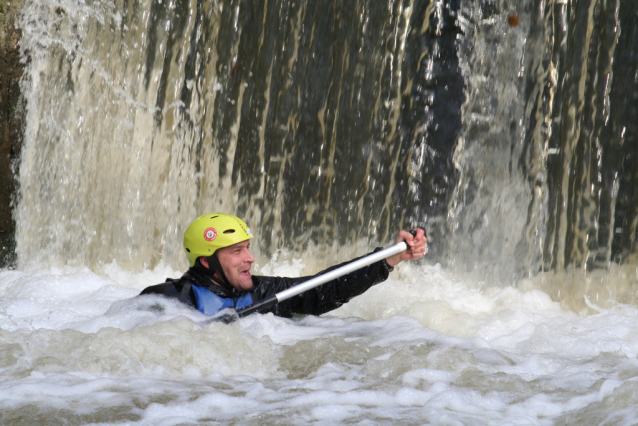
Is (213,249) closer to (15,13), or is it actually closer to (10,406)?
(10,406)

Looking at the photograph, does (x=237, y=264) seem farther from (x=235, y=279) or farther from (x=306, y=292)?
(x=306, y=292)

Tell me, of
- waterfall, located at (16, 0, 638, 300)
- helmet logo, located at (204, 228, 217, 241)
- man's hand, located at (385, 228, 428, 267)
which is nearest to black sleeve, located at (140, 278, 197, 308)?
helmet logo, located at (204, 228, 217, 241)

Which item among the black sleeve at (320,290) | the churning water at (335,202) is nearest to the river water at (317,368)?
the churning water at (335,202)

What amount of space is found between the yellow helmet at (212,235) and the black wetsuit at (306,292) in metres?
0.12

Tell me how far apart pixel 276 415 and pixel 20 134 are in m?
4.77

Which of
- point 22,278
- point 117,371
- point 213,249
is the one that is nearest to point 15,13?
point 22,278

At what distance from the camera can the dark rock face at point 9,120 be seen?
591 centimetres

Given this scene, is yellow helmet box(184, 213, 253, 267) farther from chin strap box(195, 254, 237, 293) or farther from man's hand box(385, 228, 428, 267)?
man's hand box(385, 228, 428, 267)

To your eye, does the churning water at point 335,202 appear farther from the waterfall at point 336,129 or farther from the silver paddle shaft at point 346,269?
the silver paddle shaft at point 346,269

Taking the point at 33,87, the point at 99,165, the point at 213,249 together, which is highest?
the point at 33,87

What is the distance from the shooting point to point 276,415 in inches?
89.7

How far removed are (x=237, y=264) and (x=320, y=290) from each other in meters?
0.50

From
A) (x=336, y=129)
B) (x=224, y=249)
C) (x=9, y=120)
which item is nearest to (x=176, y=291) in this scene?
(x=224, y=249)

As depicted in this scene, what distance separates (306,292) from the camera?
Result: 365cm
